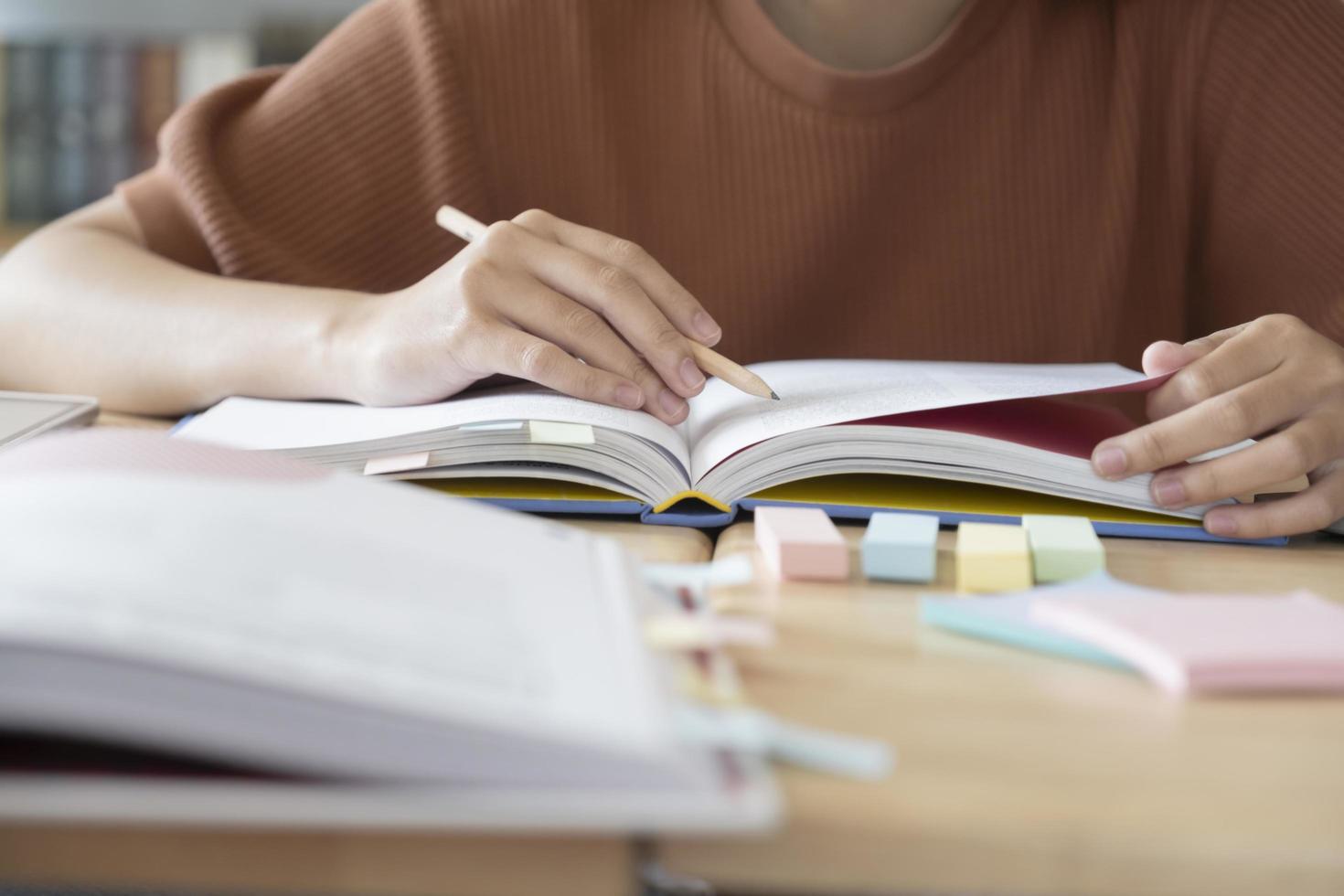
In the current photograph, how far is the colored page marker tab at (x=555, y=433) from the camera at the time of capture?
0.63 meters

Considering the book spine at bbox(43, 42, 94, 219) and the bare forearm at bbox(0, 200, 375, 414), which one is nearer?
the bare forearm at bbox(0, 200, 375, 414)

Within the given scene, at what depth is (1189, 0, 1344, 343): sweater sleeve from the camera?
1.06 m

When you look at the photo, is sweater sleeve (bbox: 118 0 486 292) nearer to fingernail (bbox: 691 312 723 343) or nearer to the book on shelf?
fingernail (bbox: 691 312 723 343)

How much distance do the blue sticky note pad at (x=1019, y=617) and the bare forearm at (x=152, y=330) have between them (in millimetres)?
443

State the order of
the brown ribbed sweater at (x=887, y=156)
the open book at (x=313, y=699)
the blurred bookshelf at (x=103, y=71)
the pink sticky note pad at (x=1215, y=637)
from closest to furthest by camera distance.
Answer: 1. the open book at (x=313, y=699)
2. the pink sticky note pad at (x=1215, y=637)
3. the brown ribbed sweater at (x=887, y=156)
4. the blurred bookshelf at (x=103, y=71)

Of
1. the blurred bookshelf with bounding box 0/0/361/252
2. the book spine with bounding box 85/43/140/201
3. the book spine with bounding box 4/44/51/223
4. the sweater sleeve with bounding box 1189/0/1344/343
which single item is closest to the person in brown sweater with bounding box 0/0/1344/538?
the sweater sleeve with bounding box 1189/0/1344/343

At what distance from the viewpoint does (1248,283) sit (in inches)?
43.8

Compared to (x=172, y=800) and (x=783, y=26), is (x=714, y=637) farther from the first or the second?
(x=783, y=26)

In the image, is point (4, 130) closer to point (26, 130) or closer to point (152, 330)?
point (26, 130)

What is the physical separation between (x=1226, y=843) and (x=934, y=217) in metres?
0.93

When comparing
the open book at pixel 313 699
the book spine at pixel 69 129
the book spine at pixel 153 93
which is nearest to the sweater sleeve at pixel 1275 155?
the open book at pixel 313 699

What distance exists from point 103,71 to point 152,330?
1959 millimetres

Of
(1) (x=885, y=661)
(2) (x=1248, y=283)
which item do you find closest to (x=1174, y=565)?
(1) (x=885, y=661)

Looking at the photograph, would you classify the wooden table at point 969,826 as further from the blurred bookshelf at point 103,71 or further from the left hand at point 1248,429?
the blurred bookshelf at point 103,71
